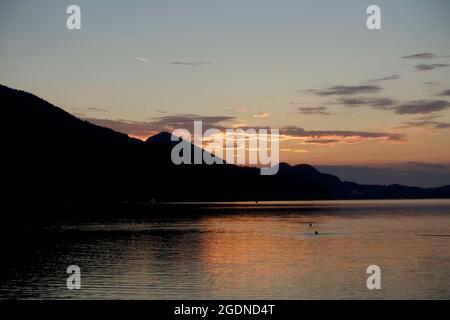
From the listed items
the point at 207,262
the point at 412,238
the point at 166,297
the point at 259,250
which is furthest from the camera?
the point at 412,238

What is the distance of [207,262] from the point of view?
2640 inches

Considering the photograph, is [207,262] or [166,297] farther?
[207,262]

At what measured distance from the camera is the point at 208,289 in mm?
48094

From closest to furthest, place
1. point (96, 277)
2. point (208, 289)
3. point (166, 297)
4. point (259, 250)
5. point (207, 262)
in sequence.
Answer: point (166, 297) < point (208, 289) < point (96, 277) < point (207, 262) < point (259, 250)
